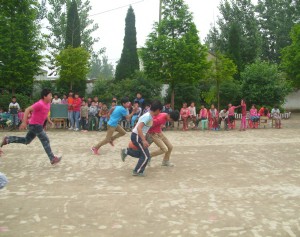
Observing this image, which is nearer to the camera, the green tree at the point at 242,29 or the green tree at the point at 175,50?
the green tree at the point at 175,50

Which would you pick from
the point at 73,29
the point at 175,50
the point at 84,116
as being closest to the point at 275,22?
the point at 73,29

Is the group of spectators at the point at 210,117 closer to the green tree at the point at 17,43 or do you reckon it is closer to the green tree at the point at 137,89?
the green tree at the point at 137,89

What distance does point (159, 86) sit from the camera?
25.0 meters

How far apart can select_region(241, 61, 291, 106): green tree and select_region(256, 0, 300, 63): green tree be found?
2052 centimetres

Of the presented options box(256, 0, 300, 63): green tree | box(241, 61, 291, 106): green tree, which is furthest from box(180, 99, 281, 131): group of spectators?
box(256, 0, 300, 63): green tree

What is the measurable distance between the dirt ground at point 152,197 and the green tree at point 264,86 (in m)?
20.4

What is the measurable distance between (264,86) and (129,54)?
38.9ft

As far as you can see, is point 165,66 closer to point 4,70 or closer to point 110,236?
point 4,70

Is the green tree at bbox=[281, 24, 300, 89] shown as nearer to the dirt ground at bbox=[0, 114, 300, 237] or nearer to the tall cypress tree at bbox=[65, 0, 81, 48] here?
the tall cypress tree at bbox=[65, 0, 81, 48]

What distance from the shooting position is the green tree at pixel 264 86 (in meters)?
29.5

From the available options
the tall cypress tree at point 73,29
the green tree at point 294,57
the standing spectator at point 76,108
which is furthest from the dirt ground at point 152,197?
the tall cypress tree at point 73,29

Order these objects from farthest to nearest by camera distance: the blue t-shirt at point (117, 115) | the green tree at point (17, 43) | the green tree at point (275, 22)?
the green tree at point (275, 22), the green tree at point (17, 43), the blue t-shirt at point (117, 115)

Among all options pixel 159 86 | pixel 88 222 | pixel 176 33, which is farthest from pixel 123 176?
pixel 159 86

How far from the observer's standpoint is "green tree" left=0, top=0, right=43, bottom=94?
64.7 ft
